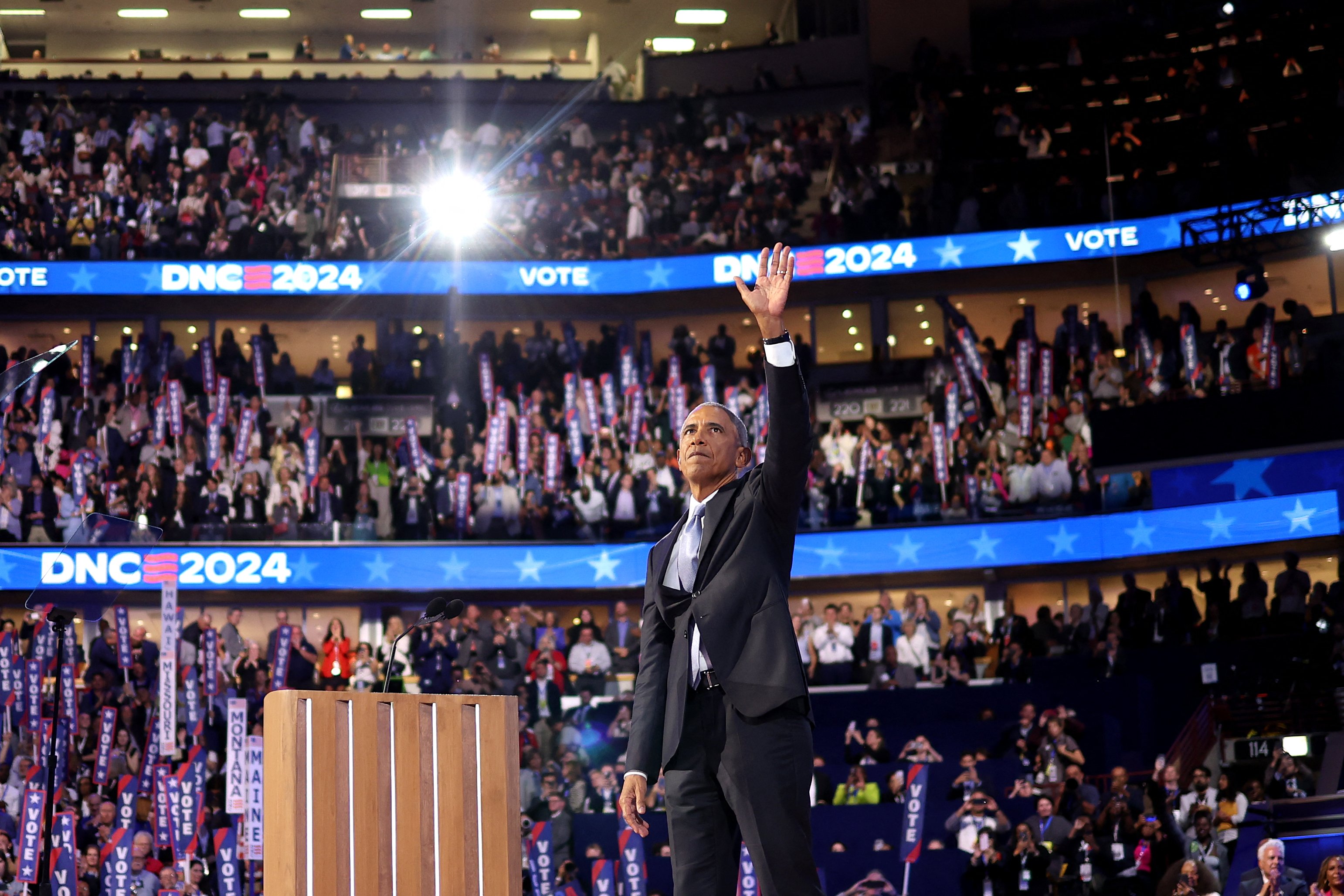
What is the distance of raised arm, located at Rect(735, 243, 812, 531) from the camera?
12.4 feet

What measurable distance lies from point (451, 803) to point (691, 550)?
3.00 feet

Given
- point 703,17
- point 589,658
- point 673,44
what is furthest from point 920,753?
point 703,17

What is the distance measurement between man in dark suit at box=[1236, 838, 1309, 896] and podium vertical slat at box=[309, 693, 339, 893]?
7.35 m

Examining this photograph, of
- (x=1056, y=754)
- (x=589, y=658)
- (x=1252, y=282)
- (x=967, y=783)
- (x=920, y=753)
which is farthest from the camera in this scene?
(x=1252, y=282)

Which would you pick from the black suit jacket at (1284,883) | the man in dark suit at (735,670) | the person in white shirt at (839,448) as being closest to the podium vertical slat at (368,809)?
the man in dark suit at (735,670)

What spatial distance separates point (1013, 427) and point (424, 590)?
26.8 feet

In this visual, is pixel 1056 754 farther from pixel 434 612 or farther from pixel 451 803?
pixel 451 803

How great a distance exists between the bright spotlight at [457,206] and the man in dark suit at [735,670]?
2007cm

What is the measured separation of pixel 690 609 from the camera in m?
3.88

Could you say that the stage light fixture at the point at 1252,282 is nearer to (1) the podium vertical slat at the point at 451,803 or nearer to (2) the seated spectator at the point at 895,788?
(2) the seated spectator at the point at 895,788

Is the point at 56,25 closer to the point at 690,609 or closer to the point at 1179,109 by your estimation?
the point at 1179,109

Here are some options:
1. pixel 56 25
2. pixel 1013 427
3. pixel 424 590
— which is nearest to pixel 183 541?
pixel 424 590

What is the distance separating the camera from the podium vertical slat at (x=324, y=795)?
147 inches

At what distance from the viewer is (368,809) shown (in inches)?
152
